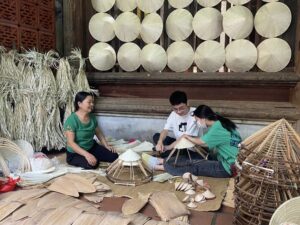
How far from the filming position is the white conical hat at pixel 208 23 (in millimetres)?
3385

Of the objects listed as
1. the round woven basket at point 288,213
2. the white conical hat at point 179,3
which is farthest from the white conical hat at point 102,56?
the round woven basket at point 288,213

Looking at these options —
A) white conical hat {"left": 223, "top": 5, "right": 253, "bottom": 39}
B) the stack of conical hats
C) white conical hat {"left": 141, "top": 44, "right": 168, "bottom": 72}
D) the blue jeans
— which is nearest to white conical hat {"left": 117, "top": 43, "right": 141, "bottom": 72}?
white conical hat {"left": 141, "top": 44, "right": 168, "bottom": 72}

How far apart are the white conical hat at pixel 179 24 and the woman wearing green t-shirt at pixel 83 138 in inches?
53.7

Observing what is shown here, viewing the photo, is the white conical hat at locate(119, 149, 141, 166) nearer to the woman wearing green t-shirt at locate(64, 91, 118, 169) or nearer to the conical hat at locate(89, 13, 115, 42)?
the woman wearing green t-shirt at locate(64, 91, 118, 169)

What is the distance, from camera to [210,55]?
341 cm

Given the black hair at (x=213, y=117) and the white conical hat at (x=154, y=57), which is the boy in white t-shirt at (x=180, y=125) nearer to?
the black hair at (x=213, y=117)

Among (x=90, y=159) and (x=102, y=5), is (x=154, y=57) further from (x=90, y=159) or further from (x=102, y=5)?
(x=90, y=159)

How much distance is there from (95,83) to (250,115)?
7.06ft

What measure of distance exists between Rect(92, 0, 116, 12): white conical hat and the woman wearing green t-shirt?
1.55 meters

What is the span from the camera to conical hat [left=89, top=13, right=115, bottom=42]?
3.91 m

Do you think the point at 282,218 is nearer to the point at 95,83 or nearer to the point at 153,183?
the point at 153,183

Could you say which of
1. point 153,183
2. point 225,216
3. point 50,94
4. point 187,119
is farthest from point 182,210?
point 50,94

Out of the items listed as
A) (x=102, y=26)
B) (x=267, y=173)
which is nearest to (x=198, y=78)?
(x=102, y=26)

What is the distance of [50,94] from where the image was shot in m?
3.32
